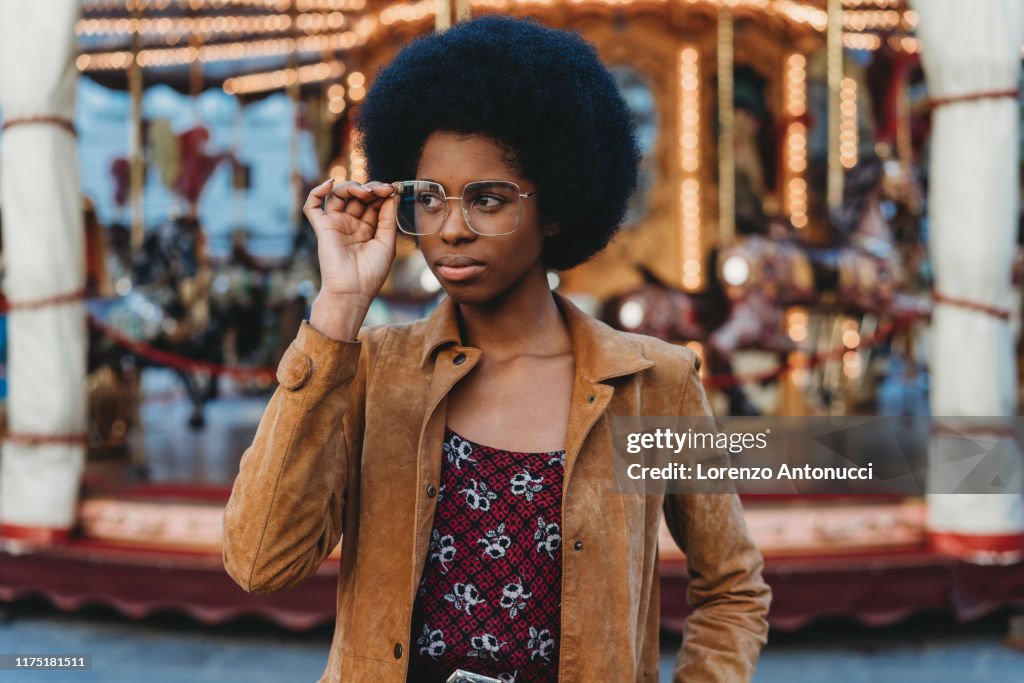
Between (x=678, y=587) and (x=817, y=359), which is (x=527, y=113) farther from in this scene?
(x=817, y=359)

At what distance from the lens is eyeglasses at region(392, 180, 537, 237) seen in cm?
136

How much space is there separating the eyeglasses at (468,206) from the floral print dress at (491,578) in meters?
0.35

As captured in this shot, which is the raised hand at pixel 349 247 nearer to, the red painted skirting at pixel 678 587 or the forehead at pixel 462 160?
the forehead at pixel 462 160

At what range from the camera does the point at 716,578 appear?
1.56 m

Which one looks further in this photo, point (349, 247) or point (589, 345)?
point (589, 345)

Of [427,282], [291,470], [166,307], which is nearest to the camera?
[291,470]

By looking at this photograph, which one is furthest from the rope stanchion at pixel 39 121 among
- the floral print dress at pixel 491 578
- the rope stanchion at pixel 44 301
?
the floral print dress at pixel 491 578

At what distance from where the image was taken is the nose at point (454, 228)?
53.0 inches

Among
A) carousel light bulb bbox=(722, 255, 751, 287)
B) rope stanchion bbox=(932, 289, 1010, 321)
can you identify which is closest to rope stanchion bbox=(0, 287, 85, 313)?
carousel light bulb bbox=(722, 255, 751, 287)

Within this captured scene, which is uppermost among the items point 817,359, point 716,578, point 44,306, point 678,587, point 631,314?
point 44,306

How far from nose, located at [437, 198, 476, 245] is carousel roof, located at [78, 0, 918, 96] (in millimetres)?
6293

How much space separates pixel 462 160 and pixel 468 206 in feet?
0.29

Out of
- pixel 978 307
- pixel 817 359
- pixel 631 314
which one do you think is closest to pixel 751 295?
pixel 631 314

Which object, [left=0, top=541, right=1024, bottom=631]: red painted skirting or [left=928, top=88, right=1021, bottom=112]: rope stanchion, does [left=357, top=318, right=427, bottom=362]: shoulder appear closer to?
[left=0, top=541, right=1024, bottom=631]: red painted skirting
